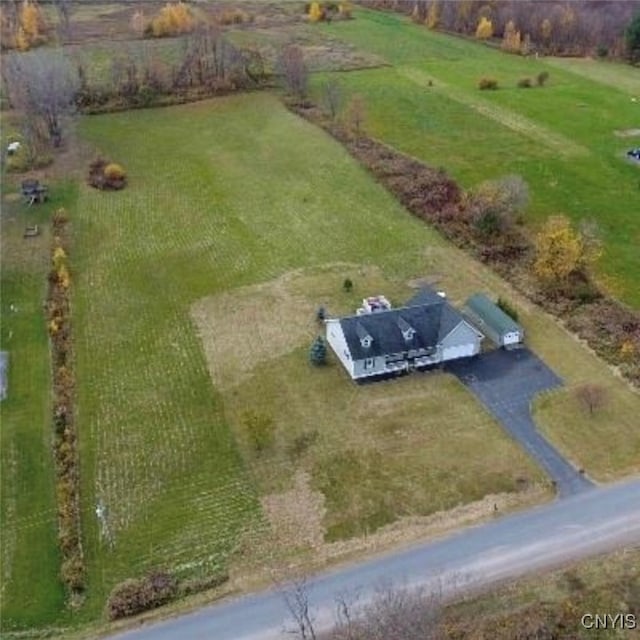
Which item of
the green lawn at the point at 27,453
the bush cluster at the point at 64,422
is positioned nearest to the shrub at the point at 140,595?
the bush cluster at the point at 64,422

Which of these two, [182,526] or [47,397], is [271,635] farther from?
[47,397]

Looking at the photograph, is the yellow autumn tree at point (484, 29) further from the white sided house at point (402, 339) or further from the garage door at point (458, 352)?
the garage door at point (458, 352)

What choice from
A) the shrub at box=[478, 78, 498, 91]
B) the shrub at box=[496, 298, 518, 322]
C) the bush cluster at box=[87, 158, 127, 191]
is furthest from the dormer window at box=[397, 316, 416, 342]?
the shrub at box=[478, 78, 498, 91]

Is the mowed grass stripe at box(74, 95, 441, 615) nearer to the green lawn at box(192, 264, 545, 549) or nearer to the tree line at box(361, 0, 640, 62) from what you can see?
the green lawn at box(192, 264, 545, 549)

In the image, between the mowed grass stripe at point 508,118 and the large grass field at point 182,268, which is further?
the mowed grass stripe at point 508,118

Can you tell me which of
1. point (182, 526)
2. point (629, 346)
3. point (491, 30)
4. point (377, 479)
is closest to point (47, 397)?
point (182, 526)

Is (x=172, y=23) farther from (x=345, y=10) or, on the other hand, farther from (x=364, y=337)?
(x=364, y=337)
